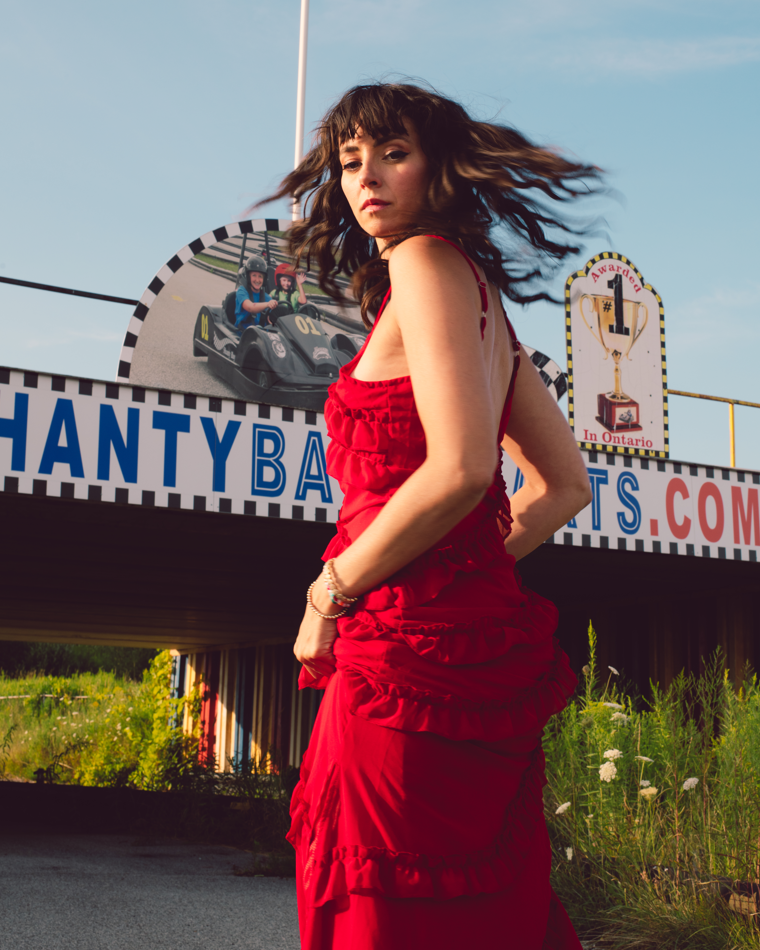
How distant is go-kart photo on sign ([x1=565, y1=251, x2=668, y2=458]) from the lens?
33.0 ft

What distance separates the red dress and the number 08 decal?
7671mm

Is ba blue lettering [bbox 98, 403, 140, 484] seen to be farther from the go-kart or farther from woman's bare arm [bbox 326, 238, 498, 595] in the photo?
woman's bare arm [bbox 326, 238, 498, 595]

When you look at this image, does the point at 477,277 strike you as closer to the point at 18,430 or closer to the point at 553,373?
the point at 18,430

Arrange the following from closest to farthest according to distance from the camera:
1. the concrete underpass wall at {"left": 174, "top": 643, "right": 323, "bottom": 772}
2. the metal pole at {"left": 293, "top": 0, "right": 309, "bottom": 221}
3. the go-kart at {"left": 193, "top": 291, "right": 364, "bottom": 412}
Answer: the go-kart at {"left": 193, "top": 291, "right": 364, "bottom": 412} < the metal pole at {"left": 293, "top": 0, "right": 309, "bottom": 221} < the concrete underpass wall at {"left": 174, "top": 643, "right": 323, "bottom": 772}

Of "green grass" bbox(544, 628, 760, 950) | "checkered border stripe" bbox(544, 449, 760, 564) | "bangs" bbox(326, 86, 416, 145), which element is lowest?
"green grass" bbox(544, 628, 760, 950)

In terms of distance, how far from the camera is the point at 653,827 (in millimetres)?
4723

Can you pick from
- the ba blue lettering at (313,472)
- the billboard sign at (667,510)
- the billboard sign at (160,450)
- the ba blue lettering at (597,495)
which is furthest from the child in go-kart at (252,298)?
the ba blue lettering at (597,495)

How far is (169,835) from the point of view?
10430mm

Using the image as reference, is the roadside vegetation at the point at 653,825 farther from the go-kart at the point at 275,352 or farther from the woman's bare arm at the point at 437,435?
the go-kart at the point at 275,352

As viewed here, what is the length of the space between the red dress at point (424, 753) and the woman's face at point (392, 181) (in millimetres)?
337

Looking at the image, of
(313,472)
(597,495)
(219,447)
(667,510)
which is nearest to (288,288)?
(313,472)

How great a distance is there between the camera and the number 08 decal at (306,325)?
894 cm

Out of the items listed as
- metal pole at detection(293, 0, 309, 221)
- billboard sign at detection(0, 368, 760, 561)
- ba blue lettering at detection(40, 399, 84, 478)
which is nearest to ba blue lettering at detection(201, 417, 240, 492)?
billboard sign at detection(0, 368, 760, 561)

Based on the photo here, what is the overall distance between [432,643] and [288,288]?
26.1ft
